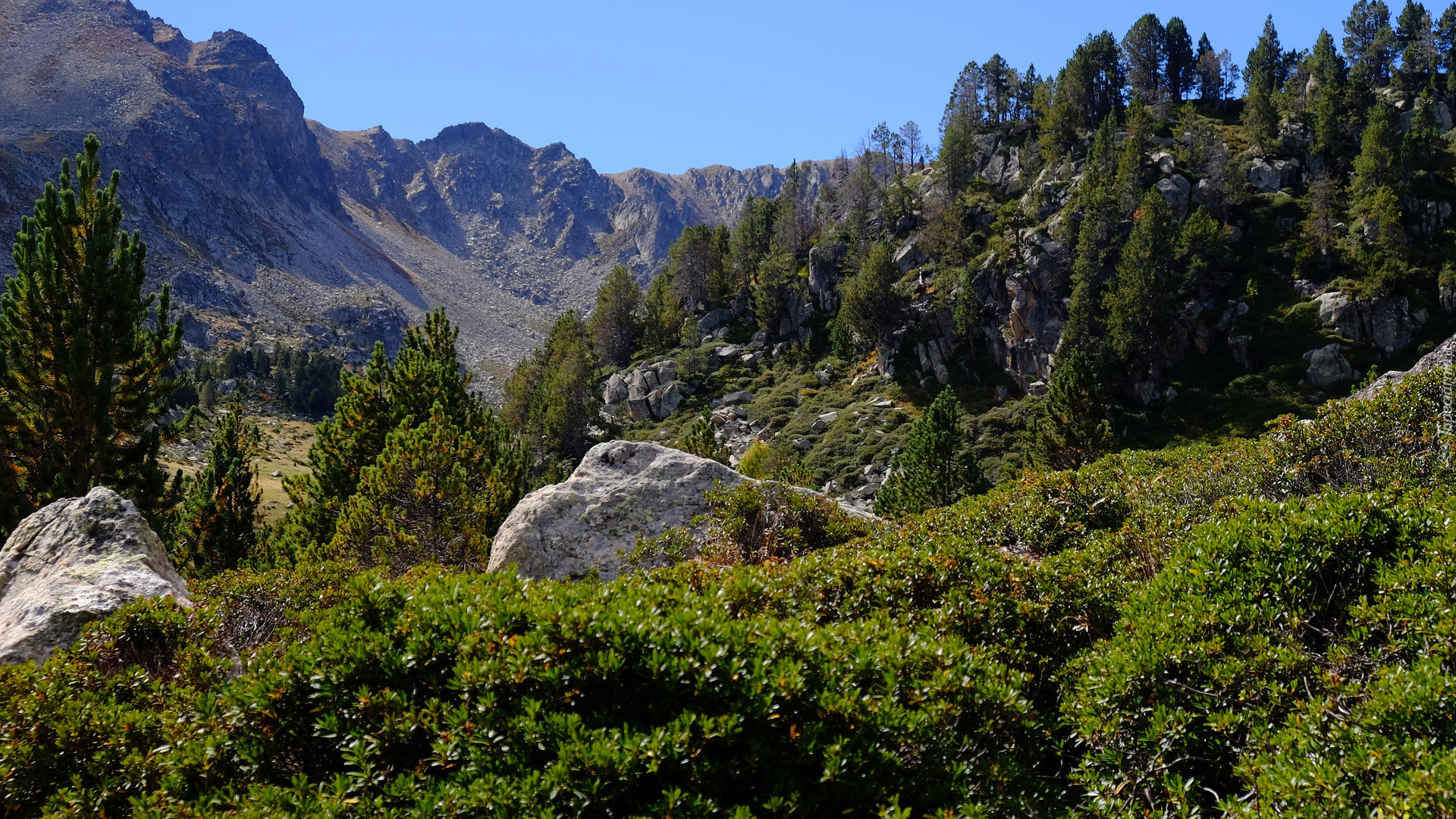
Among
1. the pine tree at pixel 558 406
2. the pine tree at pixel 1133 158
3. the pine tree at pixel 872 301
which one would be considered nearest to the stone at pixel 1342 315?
the pine tree at pixel 1133 158

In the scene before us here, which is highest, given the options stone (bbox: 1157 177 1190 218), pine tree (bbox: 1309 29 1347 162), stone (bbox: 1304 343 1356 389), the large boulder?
pine tree (bbox: 1309 29 1347 162)

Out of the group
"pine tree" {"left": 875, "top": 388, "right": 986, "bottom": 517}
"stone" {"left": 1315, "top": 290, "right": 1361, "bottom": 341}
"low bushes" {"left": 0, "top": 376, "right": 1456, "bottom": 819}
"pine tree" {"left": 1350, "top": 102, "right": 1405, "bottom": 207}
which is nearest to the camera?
"low bushes" {"left": 0, "top": 376, "right": 1456, "bottom": 819}

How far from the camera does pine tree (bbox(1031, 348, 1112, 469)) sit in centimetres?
3891

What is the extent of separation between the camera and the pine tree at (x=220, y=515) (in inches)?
1019

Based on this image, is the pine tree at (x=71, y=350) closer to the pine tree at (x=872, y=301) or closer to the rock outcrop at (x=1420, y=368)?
the rock outcrop at (x=1420, y=368)

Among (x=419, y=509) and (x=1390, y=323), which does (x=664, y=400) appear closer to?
(x=419, y=509)

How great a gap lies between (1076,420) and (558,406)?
172 ft

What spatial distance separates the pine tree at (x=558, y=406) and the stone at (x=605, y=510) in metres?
54.0

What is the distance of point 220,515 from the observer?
2642 cm

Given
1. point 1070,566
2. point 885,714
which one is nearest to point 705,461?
point 1070,566

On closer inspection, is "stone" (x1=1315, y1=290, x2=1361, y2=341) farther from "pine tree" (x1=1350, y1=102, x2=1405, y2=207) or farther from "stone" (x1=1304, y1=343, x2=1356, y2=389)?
"pine tree" (x1=1350, y1=102, x2=1405, y2=207)

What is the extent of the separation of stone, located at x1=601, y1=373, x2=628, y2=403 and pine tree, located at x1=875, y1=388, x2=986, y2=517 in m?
50.6

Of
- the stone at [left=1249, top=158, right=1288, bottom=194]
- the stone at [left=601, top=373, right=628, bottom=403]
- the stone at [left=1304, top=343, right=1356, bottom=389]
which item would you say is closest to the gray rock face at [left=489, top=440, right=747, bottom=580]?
the stone at [left=1304, top=343, right=1356, bottom=389]

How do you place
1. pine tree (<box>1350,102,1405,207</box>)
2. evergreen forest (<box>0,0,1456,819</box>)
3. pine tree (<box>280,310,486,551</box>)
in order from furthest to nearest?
pine tree (<box>1350,102,1405,207</box>) < pine tree (<box>280,310,486,551</box>) < evergreen forest (<box>0,0,1456,819</box>)
